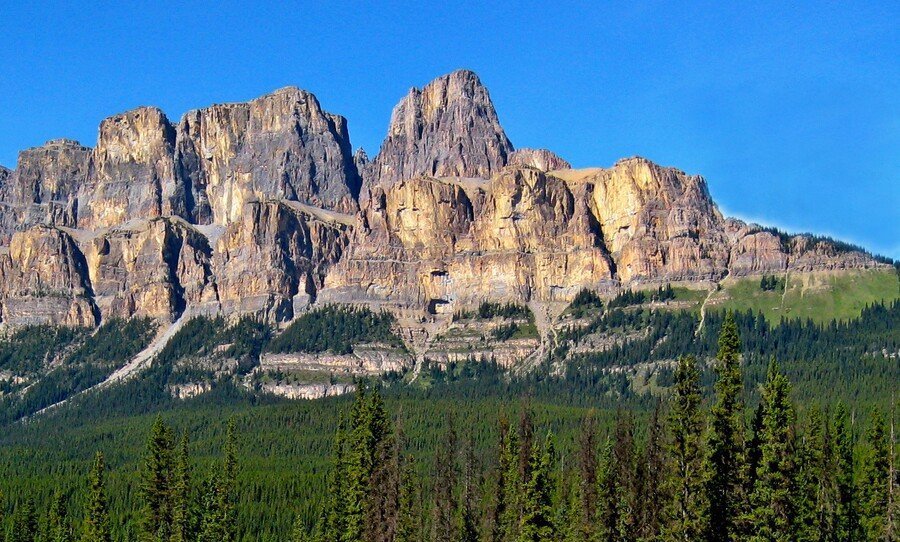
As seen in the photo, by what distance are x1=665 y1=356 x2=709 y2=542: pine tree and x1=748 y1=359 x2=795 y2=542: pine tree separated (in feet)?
11.3

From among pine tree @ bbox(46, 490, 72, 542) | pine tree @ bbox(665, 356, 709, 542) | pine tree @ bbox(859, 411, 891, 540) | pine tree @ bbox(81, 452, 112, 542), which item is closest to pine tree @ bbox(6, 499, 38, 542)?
pine tree @ bbox(46, 490, 72, 542)

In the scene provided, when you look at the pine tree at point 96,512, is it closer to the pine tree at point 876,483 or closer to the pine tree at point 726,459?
the pine tree at point 726,459

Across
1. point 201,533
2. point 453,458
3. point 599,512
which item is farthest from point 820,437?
point 201,533

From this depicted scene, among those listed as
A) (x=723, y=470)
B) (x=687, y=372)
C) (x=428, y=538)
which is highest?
(x=687, y=372)

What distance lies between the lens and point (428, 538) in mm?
132125

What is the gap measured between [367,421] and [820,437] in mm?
43365

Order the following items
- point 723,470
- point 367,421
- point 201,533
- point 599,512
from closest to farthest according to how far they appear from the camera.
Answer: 1. point 723,470
2. point 367,421
3. point 599,512
4. point 201,533

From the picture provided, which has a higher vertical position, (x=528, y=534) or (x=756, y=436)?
(x=756, y=436)

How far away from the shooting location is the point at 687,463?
3514 inches

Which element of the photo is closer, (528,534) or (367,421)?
(528,534)

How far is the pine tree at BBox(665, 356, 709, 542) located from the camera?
87125mm

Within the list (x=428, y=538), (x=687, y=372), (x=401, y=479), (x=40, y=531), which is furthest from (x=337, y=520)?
(x=40, y=531)

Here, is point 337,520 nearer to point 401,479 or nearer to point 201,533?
point 401,479

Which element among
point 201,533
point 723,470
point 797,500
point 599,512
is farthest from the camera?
point 201,533
